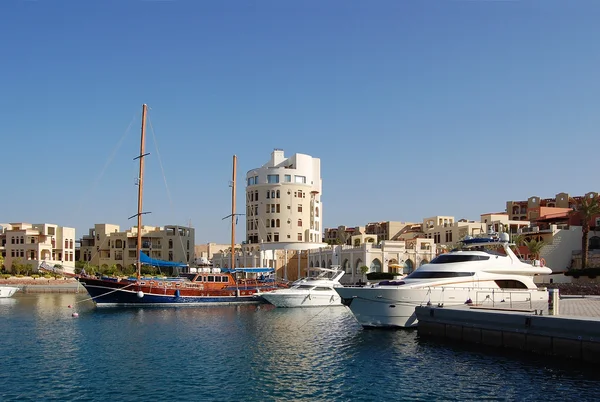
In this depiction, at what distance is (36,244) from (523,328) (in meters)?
108

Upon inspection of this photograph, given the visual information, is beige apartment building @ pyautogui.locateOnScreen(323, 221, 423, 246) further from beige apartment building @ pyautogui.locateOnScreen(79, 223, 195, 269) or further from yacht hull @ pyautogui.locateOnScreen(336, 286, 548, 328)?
yacht hull @ pyautogui.locateOnScreen(336, 286, 548, 328)

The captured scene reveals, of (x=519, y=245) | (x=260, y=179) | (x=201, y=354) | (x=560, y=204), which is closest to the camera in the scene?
(x=201, y=354)

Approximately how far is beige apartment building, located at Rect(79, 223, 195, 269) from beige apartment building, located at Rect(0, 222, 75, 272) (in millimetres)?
6308

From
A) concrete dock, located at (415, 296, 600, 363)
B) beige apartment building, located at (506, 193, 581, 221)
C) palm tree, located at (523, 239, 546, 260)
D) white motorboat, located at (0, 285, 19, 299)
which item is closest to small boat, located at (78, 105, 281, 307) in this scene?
white motorboat, located at (0, 285, 19, 299)

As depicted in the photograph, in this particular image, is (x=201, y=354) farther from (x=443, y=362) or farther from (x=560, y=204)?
(x=560, y=204)

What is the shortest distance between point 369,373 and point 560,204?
10864 cm

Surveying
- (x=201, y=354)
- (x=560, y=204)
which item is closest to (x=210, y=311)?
(x=201, y=354)

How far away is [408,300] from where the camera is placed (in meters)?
37.0

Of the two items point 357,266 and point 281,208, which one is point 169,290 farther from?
point 281,208

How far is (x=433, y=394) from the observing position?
21.9 m

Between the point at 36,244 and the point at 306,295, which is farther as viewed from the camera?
the point at 36,244

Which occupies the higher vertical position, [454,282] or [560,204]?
[560,204]

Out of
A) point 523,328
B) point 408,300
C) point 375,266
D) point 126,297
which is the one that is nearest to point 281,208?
point 375,266

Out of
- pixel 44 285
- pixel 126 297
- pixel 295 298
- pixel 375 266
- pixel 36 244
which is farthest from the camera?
pixel 36 244
